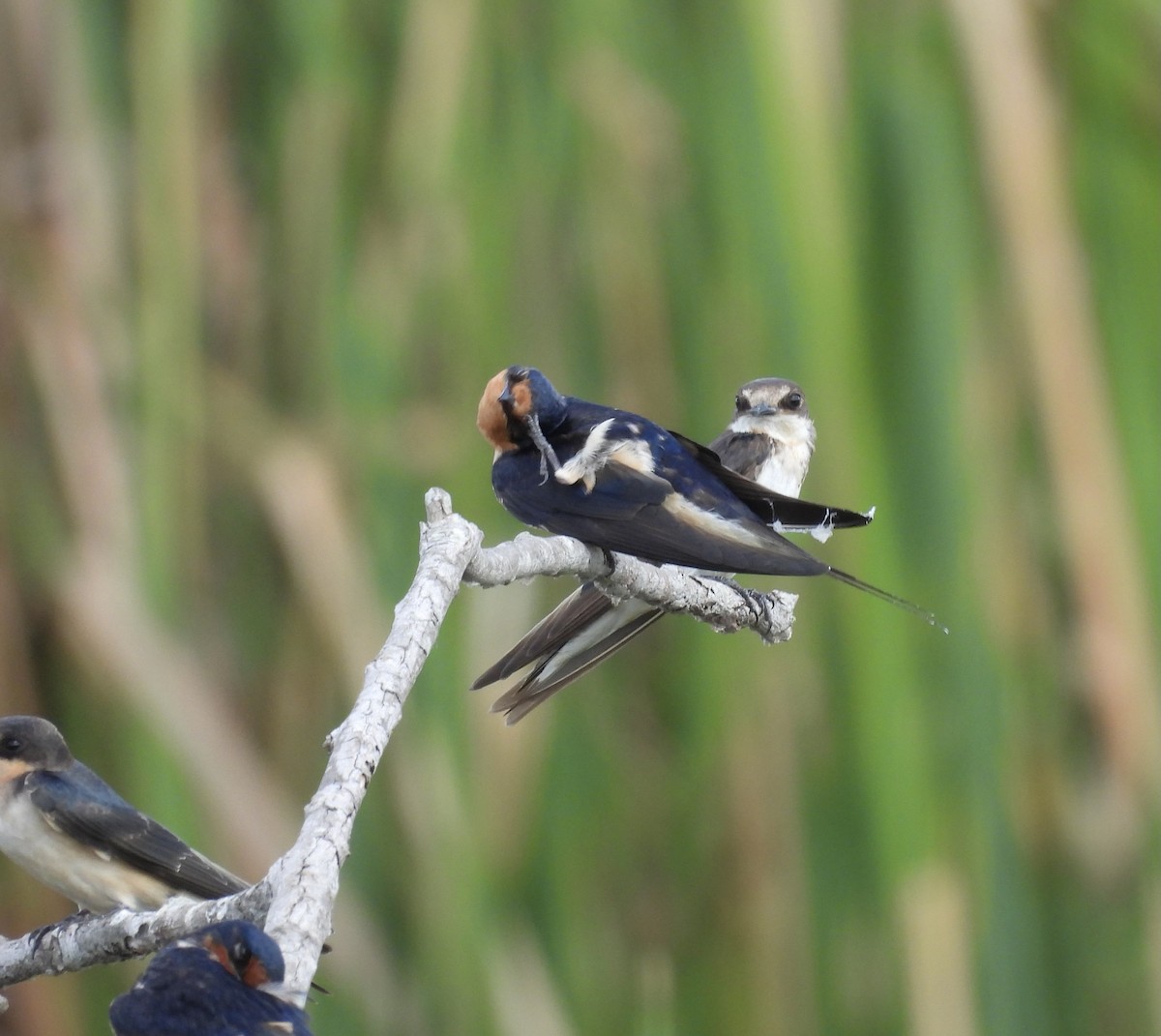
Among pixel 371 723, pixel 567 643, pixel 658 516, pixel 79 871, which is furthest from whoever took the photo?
pixel 79 871

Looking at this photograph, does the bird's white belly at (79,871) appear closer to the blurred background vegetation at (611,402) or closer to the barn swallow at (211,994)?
the blurred background vegetation at (611,402)

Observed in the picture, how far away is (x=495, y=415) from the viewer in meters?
1.11

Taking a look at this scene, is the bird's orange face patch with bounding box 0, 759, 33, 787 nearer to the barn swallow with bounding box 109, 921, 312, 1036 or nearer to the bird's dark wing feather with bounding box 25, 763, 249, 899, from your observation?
the bird's dark wing feather with bounding box 25, 763, 249, 899

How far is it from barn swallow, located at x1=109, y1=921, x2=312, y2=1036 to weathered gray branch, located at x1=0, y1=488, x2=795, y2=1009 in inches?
0.5

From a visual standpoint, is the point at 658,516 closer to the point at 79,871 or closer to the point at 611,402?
the point at 79,871

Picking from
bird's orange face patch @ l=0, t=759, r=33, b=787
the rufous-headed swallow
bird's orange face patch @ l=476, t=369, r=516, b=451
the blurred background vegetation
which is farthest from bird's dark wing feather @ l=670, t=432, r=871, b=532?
bird's orange face patch @ l=0, t=759, r=33, b=787

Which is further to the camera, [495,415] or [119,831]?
[119,831]

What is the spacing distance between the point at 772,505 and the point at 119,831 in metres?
0.60

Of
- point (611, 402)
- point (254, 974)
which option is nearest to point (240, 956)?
point (254, 974)

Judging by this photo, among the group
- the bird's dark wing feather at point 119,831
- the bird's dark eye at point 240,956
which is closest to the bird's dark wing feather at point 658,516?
the bird's dark eye at point 240,956

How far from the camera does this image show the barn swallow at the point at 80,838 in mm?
1312

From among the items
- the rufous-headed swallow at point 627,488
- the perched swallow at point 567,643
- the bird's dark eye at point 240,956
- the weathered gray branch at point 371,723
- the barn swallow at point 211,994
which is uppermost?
the rufous-headed swallow at point 627,488

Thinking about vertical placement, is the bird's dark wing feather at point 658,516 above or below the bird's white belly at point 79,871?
above

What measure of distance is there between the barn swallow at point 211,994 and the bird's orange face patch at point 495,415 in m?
0.44
